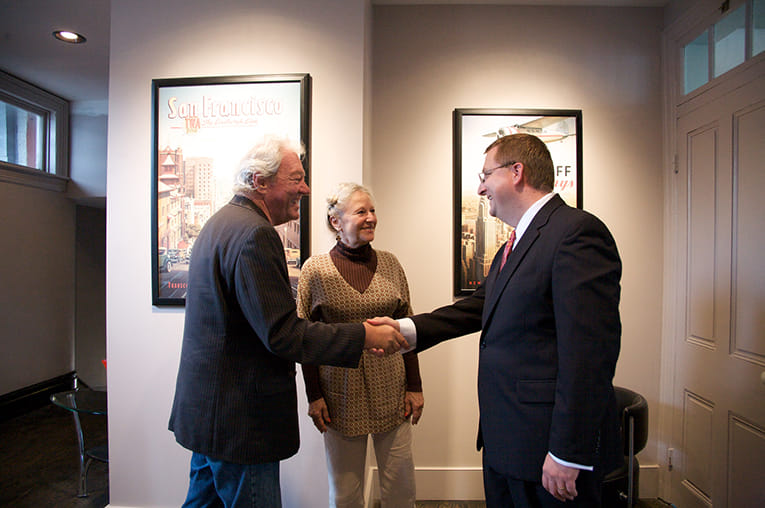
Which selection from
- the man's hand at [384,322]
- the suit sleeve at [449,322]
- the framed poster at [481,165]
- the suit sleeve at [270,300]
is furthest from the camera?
the framed poster at [481,165]

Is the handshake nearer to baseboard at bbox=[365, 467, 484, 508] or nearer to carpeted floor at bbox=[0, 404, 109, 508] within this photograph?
baseboard at bbox=[365, 467, 484, 508]

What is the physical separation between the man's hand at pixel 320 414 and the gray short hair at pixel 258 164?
876 mm

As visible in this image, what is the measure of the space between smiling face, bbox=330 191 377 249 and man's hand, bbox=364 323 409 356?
388 mm

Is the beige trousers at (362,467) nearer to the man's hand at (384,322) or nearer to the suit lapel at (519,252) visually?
the man's hand at (384,322)

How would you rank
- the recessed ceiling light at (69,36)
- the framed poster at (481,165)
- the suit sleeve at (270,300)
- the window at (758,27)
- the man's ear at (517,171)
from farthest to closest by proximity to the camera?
the recessed ceiling light at (69,36) < the framed poster at (481,165) < the window at (758,27) < the man's ear at (517,171) < the suit sleeve at (270,300)

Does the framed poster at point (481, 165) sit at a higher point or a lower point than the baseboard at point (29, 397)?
A: higher

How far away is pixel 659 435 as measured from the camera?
2502mm

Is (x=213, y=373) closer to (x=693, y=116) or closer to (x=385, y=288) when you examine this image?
(x=385, y=288)

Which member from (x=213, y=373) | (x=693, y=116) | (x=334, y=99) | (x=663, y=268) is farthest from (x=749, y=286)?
(x=213, y=373)

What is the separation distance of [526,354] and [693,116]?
6.72ft

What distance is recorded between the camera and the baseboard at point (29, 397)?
3865mm

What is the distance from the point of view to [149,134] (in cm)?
215

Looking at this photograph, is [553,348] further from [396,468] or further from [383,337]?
[396,468]

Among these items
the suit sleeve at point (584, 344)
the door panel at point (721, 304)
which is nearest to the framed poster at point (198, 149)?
the suit sleeve at point (584, 344)
